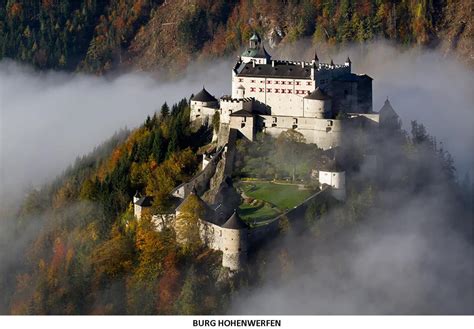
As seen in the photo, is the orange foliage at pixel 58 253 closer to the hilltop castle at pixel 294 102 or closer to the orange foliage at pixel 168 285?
the orange foliage at pixel 168 285

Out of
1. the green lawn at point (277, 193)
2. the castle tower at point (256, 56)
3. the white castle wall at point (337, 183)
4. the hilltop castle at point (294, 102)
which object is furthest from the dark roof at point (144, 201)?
the castle tower at point (256, 56)

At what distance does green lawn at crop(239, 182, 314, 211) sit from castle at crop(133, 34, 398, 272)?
3.26 ft

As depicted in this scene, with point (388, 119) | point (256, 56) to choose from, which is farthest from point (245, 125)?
point (388, 119)

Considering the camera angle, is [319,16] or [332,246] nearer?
[332,246]

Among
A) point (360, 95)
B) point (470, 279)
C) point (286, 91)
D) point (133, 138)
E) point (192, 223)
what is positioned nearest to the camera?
point (192, 223)

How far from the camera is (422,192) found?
91938 millimetres

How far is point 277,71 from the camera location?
92.1 meters

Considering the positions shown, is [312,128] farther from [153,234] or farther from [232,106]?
[153,234]

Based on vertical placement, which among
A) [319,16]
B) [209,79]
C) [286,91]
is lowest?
[286,91]

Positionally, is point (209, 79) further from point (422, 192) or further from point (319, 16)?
point (422, 192)

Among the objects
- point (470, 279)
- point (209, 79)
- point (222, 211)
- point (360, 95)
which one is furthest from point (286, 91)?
point (209, 79)

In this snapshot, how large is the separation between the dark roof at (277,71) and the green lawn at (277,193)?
11.5m

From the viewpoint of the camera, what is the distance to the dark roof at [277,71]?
9146cm

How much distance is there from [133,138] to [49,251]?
16671 mm
